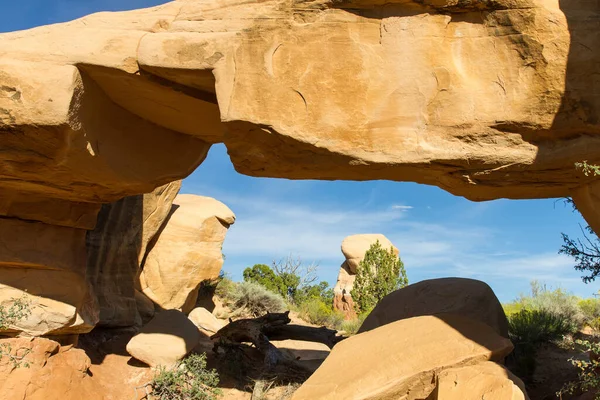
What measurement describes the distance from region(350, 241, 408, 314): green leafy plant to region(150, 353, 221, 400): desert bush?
11.0 metres

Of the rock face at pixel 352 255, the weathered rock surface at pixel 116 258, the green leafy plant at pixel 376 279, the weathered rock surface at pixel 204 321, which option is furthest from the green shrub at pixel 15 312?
the rock face at pixel 352 255

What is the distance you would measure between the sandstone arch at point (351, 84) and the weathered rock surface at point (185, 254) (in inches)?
254

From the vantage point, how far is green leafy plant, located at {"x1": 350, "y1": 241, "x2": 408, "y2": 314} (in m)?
18.2

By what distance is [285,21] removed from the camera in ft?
15.7

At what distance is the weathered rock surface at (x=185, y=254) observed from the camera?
11906mm

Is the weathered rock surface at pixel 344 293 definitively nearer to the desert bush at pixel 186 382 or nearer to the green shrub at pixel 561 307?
the green shrub at pixel 561 307

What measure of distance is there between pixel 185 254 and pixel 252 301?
117 inches

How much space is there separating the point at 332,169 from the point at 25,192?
4.29 metres

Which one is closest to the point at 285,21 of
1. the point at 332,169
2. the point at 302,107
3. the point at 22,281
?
the point at 302,107

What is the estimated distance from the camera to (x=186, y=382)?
24.0 ft

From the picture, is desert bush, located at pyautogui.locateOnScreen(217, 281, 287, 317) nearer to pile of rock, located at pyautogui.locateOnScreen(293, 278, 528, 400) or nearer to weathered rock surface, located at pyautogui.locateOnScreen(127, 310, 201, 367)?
weathered rock surface, located at pyautogui.locateOnScreen(127, 310, 201, 367)

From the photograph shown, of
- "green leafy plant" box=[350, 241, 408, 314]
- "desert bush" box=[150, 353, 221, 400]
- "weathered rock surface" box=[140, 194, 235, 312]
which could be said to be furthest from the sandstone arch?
"green leafy plant" box=[350, 241, 408, 314]

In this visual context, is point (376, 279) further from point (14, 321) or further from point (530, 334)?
point (14, 321)

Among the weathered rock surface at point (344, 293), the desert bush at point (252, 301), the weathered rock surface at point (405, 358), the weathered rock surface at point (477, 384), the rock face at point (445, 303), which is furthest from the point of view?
the weathered rock surface at point (344, 293)
